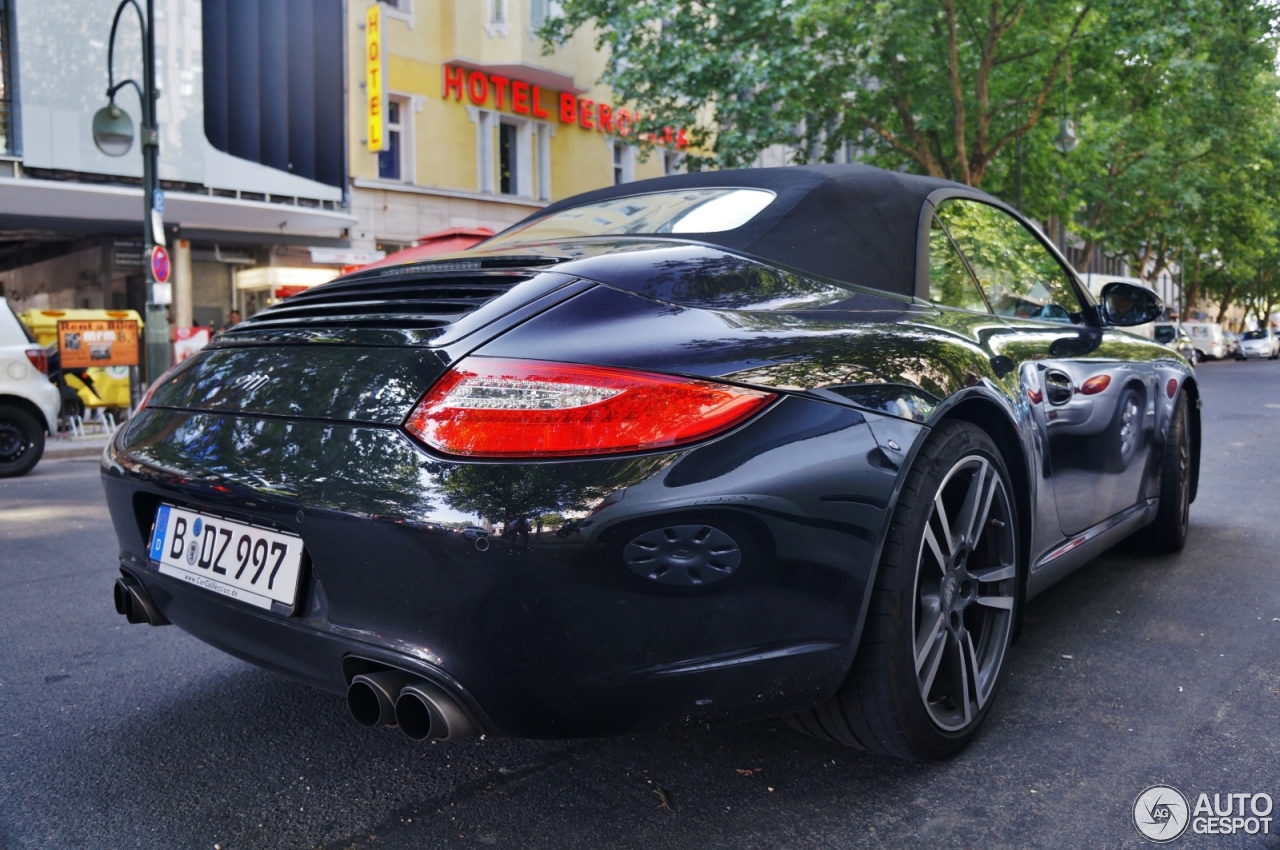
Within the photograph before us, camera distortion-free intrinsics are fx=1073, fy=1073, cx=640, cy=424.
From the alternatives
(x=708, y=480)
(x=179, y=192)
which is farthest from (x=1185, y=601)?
(x=179, y=192)

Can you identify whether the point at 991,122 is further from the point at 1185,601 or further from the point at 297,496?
the point at 297,496

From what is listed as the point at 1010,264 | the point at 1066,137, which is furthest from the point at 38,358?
the point at 1066,137

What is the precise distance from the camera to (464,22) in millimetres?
22844

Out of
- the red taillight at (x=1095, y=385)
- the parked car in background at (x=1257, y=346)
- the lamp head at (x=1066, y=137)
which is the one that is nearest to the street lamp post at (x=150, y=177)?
the red taillight at (x=1095, y=385)

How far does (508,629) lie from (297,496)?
0.48 metres

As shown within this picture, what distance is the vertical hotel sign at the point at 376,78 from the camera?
68.5 feet

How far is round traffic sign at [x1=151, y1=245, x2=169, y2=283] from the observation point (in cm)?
1346

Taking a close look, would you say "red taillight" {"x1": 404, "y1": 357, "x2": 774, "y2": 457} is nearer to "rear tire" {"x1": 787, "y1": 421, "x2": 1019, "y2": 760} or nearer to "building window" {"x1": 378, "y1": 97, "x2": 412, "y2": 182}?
"rear tire" {"x1": 787, "y1": 421, "x2": 1019, "y2": 760}

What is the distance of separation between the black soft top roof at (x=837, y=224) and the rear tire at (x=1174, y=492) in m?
1.77

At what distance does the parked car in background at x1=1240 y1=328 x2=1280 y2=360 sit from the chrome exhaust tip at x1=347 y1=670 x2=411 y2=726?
5819cm

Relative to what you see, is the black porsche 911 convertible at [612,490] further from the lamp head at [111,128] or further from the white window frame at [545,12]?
the white window frame at [545,12]

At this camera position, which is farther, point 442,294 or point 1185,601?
point 1185,601

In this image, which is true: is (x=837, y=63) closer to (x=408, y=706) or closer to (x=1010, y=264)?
(x=1010, y=264)

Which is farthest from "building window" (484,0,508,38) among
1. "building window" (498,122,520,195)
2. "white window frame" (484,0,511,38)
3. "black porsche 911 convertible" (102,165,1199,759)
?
"black porsche 911 convertible" (102,165,1199,759)
